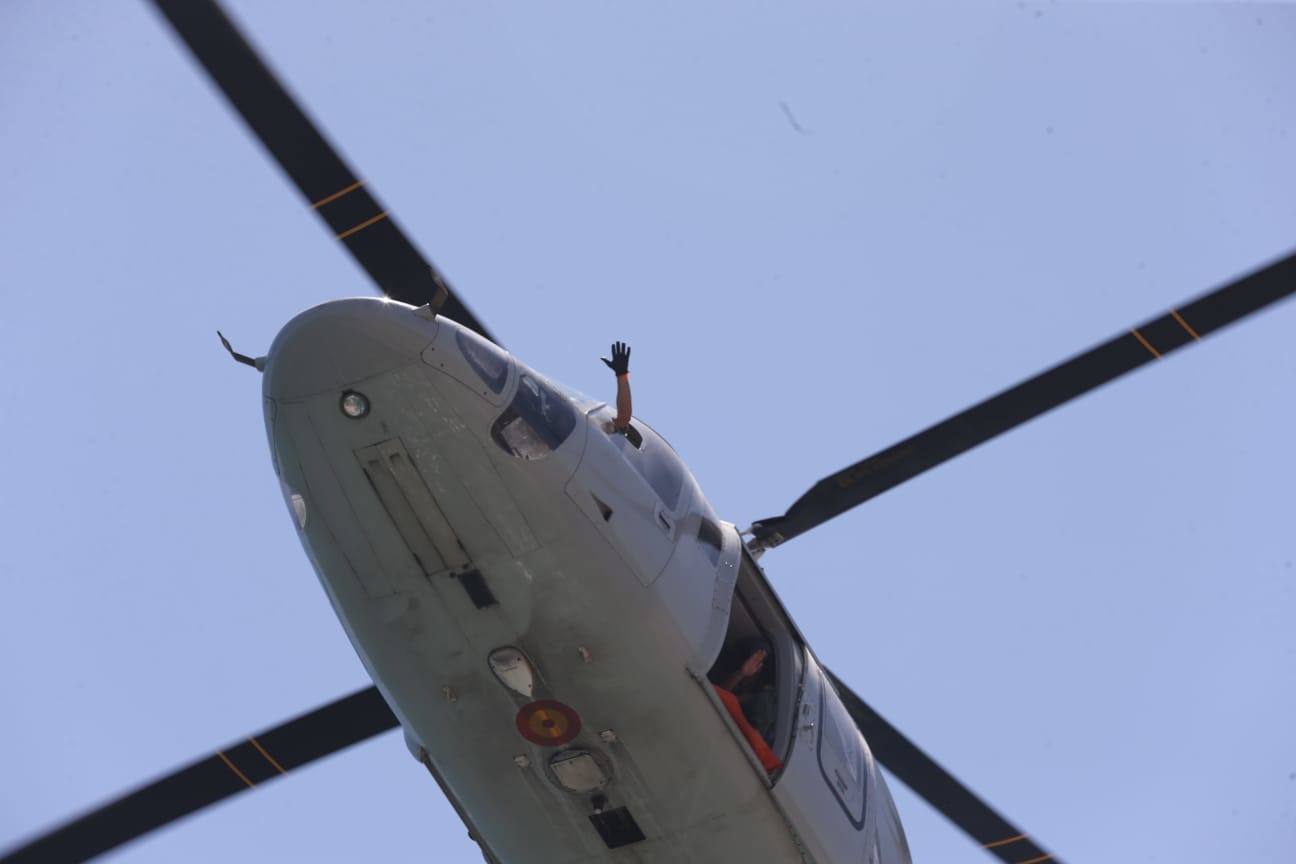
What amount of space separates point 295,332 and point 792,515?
582cm

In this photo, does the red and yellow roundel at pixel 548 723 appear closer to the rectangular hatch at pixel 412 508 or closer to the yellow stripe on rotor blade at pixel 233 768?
the rectangular hatch at pixel 412 508

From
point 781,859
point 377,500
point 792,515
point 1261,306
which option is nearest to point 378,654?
point 377,500

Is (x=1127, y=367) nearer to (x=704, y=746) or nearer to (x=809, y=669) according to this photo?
(x=809, y=669)

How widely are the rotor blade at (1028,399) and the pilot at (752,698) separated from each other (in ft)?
6.63

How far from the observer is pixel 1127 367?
47.6ft

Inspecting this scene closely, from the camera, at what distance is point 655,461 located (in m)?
12.7

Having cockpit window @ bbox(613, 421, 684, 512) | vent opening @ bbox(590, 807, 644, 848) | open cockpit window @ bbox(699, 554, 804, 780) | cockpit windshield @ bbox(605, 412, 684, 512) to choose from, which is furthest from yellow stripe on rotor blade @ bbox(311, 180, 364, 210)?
vent opening @ bbox(590, 807, 644, 848)

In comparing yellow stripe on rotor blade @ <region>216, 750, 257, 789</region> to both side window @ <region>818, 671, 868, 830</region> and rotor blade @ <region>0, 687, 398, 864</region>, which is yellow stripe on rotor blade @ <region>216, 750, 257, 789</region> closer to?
rotor blade @ <region>0, 687, 398, 864</region>

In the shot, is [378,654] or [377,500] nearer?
[377,500]

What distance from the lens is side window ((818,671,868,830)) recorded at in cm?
1357

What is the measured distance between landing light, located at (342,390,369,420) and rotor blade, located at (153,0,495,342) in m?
0.85

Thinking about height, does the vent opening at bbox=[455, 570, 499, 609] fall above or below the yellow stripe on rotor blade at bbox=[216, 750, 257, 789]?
above

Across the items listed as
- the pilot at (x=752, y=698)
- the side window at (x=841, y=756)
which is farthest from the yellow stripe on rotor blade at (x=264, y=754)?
the side window at (x=841, y=756)

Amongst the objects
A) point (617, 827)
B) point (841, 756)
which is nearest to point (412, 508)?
point (617, 827)
